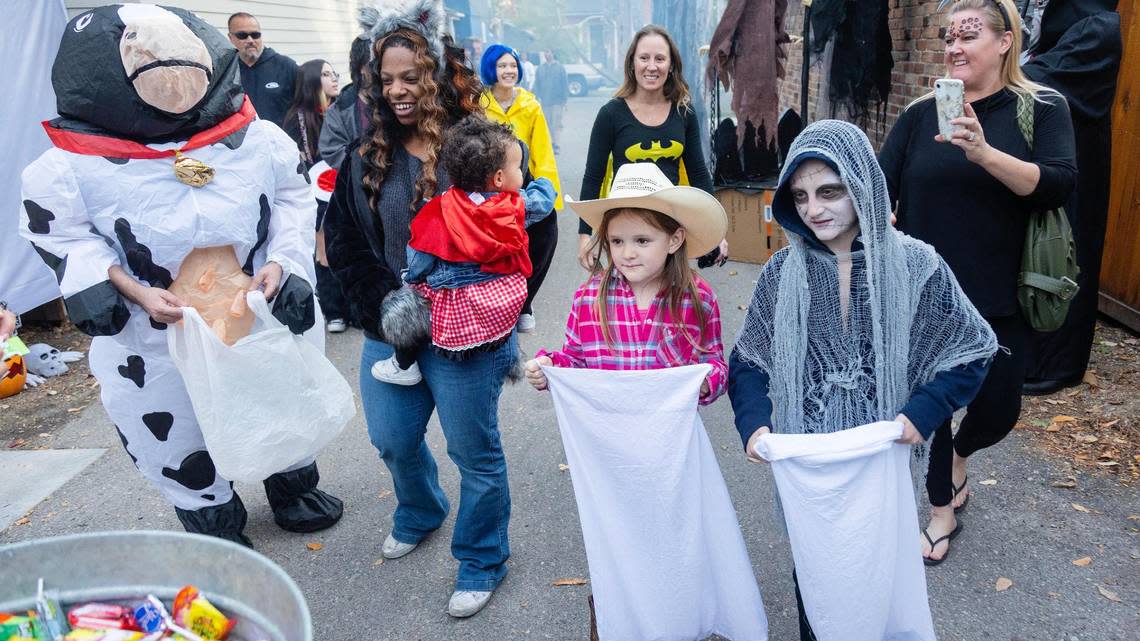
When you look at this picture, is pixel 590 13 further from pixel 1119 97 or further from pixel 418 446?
pixel 418 446

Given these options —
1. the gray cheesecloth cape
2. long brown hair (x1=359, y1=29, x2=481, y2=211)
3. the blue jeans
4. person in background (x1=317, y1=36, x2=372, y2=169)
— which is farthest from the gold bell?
person in background (x1=317, y1=36, x2=372, y2=169)

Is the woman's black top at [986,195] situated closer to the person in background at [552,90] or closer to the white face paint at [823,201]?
the white face paint at [823,201]

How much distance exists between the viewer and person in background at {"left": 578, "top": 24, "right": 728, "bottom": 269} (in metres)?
4.46

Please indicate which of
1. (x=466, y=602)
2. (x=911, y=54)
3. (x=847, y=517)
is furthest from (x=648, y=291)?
(x=911, y=54)

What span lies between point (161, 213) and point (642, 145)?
8.32 ft

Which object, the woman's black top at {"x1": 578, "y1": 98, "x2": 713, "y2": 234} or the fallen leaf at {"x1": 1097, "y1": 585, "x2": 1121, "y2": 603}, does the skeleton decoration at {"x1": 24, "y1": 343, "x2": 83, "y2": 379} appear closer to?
the woman's black top at {"x1": 578, "y1": 98, "x2": 713, "y2": 234}

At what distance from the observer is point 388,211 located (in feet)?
9.03

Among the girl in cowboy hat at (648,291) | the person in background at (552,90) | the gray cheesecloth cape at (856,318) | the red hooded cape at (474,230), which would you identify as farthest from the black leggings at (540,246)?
the person in background at (552,90)

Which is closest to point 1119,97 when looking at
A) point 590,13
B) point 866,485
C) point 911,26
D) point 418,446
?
point 911,26

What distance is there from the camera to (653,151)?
4465 millimetres

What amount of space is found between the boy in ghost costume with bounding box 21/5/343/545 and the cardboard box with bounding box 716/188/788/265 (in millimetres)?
5210

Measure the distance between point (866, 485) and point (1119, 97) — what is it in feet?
15.8

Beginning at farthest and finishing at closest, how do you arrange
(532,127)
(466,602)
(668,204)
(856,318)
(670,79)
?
(532,127) < (670,79) < (466,602) < (668,204) < (856,318)

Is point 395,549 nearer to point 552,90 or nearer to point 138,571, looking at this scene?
point 138,571
